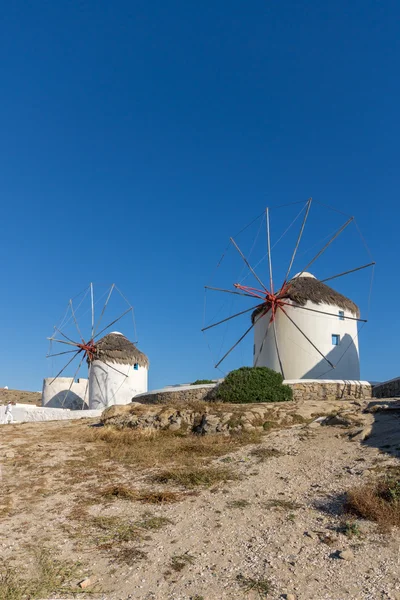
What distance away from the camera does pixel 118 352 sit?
3616 cm

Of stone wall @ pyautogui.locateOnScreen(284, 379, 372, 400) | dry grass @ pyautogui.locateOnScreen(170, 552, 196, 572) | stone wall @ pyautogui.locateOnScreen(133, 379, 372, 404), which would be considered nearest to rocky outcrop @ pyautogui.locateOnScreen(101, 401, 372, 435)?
stone wall @ pyautogui.locateOnScreen(133, 379, 372, 404)

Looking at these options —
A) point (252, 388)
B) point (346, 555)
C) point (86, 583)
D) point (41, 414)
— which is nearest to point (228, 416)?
point (252, 388)

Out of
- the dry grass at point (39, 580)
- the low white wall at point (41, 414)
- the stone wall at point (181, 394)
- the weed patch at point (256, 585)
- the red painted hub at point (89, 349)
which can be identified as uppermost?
the red painted hub at point (89, 349)

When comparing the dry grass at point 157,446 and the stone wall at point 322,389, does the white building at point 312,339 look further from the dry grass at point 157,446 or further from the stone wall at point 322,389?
the dry grass at point 157,446

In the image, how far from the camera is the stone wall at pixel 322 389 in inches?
818

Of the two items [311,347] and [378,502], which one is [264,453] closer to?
[378,502]

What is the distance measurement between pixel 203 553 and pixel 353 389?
17.9m

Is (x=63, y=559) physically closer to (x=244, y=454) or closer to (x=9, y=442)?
(x=244, y=454)

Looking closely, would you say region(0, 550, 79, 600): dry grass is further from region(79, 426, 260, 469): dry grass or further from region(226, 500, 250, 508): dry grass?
region(79, 426, 260, 469): dry grass

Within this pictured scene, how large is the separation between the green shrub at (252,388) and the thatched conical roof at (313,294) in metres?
7.12

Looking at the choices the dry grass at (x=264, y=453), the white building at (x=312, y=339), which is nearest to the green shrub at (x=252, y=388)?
the white building at (x=312, y=339)

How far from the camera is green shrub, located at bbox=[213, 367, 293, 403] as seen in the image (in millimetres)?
19359

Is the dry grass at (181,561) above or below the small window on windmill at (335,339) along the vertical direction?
below

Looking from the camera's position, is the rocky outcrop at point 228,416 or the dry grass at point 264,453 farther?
the rocky outcrop at point 228,416
